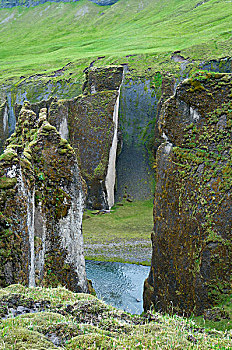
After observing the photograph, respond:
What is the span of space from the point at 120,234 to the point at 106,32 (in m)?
90.3

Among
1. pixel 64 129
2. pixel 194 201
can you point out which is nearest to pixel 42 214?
pixel 194 201

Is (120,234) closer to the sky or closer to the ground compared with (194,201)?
closer to the ground

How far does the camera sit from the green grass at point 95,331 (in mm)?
4105

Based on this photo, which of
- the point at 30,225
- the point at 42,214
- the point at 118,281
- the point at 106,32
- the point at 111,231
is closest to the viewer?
the point at 30,225

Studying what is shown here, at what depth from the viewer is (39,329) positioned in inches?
176

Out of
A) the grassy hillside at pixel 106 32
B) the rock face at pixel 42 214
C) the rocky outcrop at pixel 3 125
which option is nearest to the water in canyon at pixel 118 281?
the rock face at pixel 42 214

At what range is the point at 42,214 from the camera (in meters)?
10.2

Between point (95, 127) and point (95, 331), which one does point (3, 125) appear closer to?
point (95, 127)

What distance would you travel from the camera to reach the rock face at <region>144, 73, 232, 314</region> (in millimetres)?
9617

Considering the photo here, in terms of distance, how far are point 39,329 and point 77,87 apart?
4318 centimetres

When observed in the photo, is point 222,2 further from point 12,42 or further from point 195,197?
point 195,197

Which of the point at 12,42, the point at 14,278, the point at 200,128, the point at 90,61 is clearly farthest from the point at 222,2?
the point at 14,278

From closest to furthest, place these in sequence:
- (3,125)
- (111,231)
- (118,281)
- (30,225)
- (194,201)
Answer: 1. (30,225)
2. (194,201)
3. (118,281)
4. (111,231)
5. (3,125)

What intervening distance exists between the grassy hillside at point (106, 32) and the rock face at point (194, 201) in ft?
111
